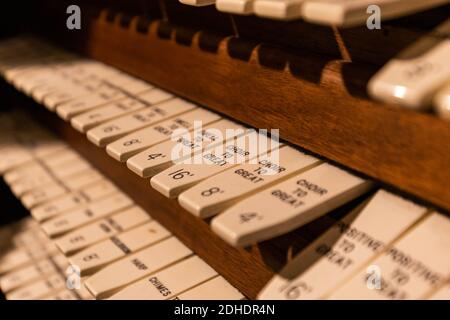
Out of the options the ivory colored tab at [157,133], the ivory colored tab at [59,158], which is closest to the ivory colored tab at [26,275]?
the ivory colored tab at [59,158]

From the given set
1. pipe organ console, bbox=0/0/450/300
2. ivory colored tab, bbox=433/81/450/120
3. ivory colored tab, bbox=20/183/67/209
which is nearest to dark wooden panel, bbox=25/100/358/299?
pipe organ console, bbox=0/0/450/300

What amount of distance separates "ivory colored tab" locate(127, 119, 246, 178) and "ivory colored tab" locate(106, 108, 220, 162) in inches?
0.7

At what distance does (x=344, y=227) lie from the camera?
57cm

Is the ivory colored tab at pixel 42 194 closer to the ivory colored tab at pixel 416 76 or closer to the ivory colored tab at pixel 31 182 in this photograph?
the ivory colored tab at pixel 31 182

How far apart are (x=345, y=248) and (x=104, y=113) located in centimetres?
50

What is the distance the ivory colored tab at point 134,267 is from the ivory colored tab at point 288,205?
30 centimetres

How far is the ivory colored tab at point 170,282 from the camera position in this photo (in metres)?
0.76

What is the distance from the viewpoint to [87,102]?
0.97m

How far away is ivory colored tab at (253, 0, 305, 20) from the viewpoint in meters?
0.48

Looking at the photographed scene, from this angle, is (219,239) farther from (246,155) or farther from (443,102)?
(443,102)

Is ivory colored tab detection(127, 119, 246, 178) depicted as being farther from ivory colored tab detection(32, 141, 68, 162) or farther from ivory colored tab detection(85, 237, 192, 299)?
ivory colored tab detection(32, 141, 68, 162)
